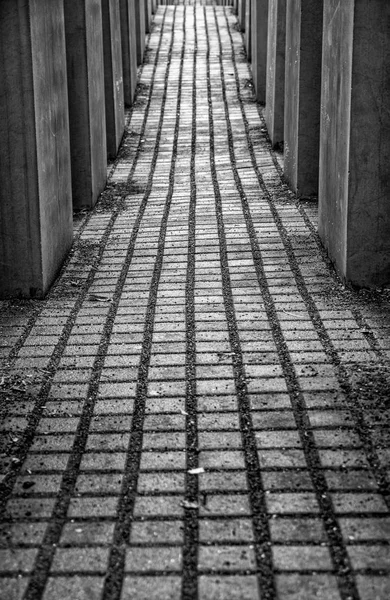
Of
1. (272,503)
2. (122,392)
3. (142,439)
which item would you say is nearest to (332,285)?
(122,392)

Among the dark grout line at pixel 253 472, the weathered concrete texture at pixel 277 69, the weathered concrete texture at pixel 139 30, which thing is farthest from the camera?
the weathered concrete texture at pixel 139 30

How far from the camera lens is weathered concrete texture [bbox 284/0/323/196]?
8.12 m

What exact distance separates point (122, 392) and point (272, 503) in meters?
1.27

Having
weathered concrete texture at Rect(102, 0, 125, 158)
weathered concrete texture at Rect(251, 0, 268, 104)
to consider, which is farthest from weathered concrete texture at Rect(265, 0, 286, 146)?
weathered concrete texture at Rect(102, 0, 125, 158)

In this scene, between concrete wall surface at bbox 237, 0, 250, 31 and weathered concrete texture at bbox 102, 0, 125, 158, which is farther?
concrete wall surface at bbox 237, 0, 250, 31

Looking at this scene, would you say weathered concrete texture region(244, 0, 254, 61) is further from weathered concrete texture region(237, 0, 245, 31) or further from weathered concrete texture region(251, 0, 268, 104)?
weathered concrete texture region(251, 0, 268, 104)

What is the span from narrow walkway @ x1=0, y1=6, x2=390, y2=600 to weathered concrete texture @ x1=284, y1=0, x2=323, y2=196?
2.20 ft

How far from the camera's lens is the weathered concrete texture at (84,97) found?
26.6ft

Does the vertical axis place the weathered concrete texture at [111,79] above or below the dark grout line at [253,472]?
above

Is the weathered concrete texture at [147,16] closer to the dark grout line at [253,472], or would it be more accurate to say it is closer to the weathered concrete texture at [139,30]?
the weathered concrete texture at [139,30]

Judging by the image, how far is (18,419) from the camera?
4145 millimetres

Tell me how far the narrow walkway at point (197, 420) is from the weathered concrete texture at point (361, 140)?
0.29m

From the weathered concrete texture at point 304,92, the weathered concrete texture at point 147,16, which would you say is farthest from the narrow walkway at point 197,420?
the weathered concrete texture at point 147,16

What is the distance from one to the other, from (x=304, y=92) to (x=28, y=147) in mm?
3467
